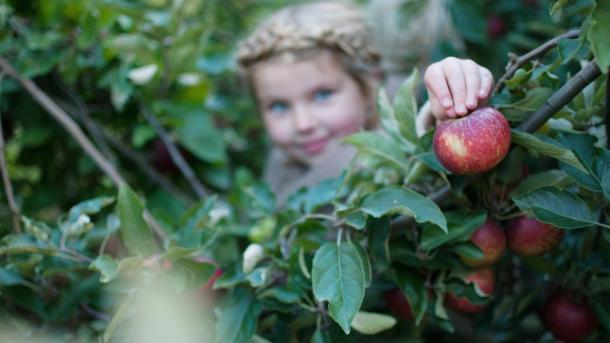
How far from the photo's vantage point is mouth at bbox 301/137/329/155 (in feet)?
4.32

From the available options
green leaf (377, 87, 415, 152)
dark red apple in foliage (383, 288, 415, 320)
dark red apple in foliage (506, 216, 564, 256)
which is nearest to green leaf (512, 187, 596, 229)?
dark red apple in foliage (506, 216, 564, 256)

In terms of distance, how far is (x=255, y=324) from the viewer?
0.84 metres

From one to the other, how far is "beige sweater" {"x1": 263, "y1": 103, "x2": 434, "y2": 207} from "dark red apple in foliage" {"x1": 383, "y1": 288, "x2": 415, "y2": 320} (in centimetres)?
28

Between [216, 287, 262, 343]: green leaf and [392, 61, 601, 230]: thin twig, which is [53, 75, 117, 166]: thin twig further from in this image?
[392, 61, 601, 230]: thin twig

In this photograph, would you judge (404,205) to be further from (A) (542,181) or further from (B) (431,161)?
(A) (542,181)

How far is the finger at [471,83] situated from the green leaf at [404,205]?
120 millimetres

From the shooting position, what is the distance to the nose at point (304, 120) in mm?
1289

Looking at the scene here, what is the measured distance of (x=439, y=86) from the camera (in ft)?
2.37

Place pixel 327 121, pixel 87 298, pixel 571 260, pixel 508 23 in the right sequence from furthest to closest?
pixel 508 23
pixel 327 121
pixel 87 298
pixel 571 260

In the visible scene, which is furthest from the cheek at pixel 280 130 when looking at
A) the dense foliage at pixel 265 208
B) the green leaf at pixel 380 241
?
the green leaf at pixel 380 241

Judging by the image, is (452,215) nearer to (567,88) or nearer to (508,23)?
(567,88)

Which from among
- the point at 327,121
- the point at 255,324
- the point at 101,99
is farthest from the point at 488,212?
the point at 101,99

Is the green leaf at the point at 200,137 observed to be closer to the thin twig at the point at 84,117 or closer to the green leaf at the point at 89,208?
the thin twig at the point at 84,117

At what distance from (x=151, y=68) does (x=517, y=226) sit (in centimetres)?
87
